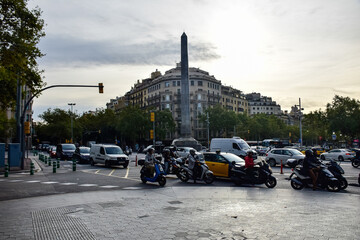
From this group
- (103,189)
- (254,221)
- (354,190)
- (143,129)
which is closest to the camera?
(254,221)

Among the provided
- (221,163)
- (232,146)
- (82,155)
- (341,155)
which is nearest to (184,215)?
(221,163)

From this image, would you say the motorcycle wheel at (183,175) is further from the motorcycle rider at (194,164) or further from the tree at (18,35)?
the tree at (18,35)

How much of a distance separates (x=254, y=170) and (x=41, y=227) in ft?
29.8

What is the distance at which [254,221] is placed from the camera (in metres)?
7.46

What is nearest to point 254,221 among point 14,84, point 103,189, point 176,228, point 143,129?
point 176,228

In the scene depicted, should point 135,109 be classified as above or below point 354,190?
above

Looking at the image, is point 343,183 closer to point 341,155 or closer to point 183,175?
point 183,175

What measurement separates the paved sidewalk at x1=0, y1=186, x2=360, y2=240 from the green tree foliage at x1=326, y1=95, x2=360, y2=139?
162 feet

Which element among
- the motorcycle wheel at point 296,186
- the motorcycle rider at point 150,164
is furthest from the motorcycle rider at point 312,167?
the motorcycle rider at point 150,164

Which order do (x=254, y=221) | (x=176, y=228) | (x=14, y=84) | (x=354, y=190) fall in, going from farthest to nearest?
(x=14, y=84) < (x=354, y=190) < (x=254, y=221) < (x=176, y=228)

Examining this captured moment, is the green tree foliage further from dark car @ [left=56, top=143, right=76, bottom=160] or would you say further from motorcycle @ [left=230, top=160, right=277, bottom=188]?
motorcycle @ [left=230, top=160, right=277, bottom=188]

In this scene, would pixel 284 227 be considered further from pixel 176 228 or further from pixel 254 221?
pixel 176 228

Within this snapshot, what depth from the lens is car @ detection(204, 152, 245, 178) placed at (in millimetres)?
15586

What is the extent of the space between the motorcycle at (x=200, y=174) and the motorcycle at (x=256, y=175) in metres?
1.04
